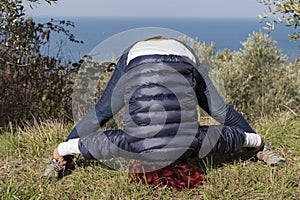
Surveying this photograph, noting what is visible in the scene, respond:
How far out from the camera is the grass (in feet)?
11.8

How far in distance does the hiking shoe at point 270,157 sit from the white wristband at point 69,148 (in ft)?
5.26

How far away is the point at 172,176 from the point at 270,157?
99 cm

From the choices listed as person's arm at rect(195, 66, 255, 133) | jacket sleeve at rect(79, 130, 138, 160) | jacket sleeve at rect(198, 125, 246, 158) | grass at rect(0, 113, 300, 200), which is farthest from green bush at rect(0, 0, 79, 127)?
jacket sleeve at rect(198, 125, 246, 158)

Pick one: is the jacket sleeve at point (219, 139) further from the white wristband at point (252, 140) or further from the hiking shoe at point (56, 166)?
the hiking shoe at point (56, 166)

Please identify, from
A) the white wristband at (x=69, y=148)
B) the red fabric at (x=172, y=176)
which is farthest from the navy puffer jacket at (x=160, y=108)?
the white wristband at (x=69, y=148)

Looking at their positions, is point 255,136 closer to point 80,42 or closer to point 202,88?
point 202,88

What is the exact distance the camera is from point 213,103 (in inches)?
162

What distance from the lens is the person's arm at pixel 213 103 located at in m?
4.00

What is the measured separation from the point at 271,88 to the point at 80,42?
3269mm

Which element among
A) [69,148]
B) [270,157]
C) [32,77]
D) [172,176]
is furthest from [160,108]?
[32,77]

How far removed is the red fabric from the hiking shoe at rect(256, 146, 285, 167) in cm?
72

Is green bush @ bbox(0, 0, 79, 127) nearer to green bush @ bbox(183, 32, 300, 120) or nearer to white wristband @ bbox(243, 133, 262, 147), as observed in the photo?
green bush @ bbox(183, 32, 300, 120)

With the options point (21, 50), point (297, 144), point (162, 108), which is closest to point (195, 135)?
point (162, 108)

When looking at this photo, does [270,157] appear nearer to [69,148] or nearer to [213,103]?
[213,103]
